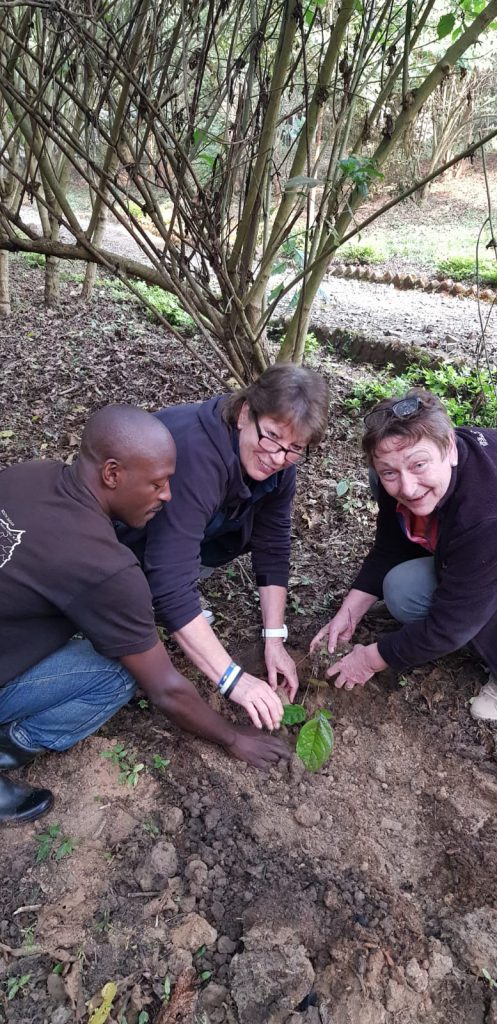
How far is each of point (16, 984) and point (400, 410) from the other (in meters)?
1.94

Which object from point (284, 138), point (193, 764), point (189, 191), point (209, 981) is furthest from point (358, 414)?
point (209, 981)

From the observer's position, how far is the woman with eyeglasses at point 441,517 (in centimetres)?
208

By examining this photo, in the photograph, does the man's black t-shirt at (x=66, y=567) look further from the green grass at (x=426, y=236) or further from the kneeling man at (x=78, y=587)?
the green grass at (x=426, y=236)

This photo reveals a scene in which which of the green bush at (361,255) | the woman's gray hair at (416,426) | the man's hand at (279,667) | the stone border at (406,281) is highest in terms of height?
the green bush at (361,255)

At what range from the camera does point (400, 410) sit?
6.88 ft

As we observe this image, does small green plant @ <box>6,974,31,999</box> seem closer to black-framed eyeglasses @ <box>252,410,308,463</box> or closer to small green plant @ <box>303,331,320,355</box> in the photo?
black-framed eyeglasses @ <box>252,410,308,463</box>

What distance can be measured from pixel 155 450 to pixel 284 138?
2.50 meters

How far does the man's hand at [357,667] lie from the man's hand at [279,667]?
5.9 inches

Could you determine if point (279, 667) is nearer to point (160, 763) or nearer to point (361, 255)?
point (160, 763)

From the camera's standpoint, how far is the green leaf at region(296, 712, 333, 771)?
207 cm

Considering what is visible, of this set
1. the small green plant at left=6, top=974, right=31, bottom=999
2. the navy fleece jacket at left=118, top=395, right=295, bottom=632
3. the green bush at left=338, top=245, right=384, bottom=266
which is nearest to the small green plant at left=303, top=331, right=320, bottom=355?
the navy fleece jacket at left=118, top=395, right=295, bottom=632

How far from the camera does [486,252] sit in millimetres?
12375

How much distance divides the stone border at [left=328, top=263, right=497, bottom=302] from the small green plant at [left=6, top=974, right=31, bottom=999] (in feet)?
30.4

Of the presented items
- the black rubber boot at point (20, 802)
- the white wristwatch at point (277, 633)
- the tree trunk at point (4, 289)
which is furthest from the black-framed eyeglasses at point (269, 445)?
the tree trunk at point (4, 289)
